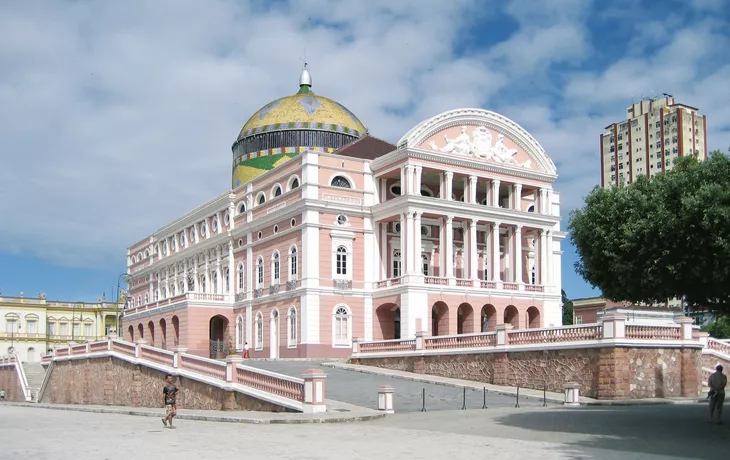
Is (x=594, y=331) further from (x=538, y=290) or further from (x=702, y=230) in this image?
(x=538, y=290)

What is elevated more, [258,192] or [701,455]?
[258,192]

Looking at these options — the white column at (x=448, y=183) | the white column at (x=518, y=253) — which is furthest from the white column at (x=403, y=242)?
the white column at (x=518, y=253)

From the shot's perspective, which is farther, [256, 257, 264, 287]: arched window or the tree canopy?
[256, 257, 264, 287]: arched window

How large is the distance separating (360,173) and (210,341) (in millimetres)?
14344

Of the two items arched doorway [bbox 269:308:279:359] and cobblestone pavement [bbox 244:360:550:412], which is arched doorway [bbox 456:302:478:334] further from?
cobblestone pavement [bbox 244:360:550:412]

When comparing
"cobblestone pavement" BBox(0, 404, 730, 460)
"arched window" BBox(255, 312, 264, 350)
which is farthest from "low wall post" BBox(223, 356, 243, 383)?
"arched window" BBox(255, 312, 264, 350)

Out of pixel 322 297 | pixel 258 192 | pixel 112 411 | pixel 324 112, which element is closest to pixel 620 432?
pixel 112 411

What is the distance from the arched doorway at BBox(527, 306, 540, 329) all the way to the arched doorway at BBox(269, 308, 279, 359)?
542 inches

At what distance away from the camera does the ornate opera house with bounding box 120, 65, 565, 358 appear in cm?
4675

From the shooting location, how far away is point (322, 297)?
154ft

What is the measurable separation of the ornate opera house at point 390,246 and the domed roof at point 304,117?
6528mm

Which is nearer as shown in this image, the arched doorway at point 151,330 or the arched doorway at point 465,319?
the arched doorway at point 465,319

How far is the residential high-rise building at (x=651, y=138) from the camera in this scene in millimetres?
109062

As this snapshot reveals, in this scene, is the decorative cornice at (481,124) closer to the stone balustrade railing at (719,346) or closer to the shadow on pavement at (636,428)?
the stone balustrade railing at (719,346)
